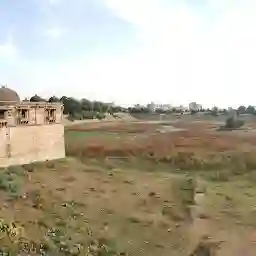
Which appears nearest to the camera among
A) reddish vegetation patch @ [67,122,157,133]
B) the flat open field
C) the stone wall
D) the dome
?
the flat open field

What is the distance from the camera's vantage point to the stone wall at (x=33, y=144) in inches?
880

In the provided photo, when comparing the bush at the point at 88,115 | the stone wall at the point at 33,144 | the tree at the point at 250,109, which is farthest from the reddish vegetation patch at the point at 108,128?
the tree at the point at 250,109

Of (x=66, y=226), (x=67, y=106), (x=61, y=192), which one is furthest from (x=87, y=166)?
(x=67, y=106)

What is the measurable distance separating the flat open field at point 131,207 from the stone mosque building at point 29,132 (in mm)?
796

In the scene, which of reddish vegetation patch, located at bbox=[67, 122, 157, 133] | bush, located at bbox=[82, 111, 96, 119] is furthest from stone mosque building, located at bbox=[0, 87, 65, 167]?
bush, located at bbox=[82, 111, 96, 119]

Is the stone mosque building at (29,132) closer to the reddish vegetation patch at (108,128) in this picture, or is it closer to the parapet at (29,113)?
the parapet at (29,113)

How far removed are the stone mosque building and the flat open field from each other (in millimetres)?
796

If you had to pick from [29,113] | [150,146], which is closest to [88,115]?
[150,146]

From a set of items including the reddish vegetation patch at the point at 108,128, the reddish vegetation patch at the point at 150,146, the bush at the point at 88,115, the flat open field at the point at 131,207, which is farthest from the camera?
the bush at the point at 88,115

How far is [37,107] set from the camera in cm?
2470

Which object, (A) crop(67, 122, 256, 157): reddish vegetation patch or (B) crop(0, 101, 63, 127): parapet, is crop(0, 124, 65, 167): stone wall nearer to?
(B) crop(0, 101, 63, 127): parapet

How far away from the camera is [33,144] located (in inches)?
947

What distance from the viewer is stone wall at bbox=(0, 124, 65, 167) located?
22.4 meters

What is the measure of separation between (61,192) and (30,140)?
531 cm
